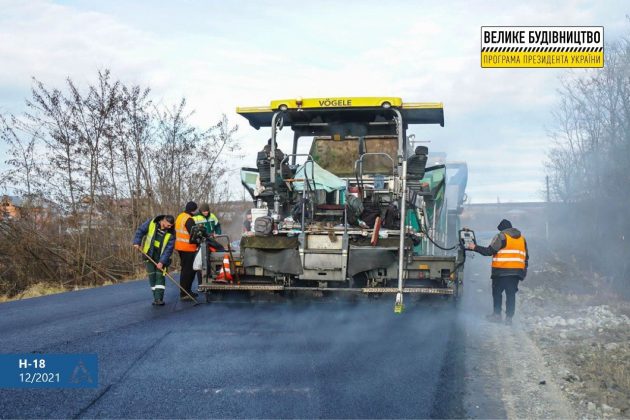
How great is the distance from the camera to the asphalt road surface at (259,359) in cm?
425

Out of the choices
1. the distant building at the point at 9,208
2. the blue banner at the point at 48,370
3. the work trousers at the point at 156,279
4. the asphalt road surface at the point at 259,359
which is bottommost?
the asphalt road surface at the point at 259,359

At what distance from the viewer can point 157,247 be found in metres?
8.66

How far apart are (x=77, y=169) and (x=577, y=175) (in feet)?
77.4

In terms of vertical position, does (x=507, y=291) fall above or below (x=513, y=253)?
below

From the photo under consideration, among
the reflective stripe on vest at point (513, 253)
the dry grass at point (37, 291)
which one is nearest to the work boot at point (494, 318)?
the reflective stripe on vest at point (513, 253)

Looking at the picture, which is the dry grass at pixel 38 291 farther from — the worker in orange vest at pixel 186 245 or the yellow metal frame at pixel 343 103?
the yellow metal frame at pixel 343 103

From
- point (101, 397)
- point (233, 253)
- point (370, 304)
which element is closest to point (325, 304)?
point (370, 304)

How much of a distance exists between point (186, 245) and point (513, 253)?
14.7ft

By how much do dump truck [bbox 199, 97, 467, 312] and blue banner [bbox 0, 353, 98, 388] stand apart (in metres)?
2.95

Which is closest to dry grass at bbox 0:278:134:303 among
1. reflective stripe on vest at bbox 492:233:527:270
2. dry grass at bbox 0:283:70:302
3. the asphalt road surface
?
dry grass at bbox 0:283:70:302

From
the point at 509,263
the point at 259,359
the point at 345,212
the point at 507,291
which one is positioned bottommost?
the point at 259,359

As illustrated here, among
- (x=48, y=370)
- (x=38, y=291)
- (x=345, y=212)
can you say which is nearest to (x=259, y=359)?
(x=48, y=370)

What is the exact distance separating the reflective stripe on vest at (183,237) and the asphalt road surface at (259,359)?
2.58 feet

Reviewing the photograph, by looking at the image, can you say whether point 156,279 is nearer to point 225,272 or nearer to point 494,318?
point 225,272
